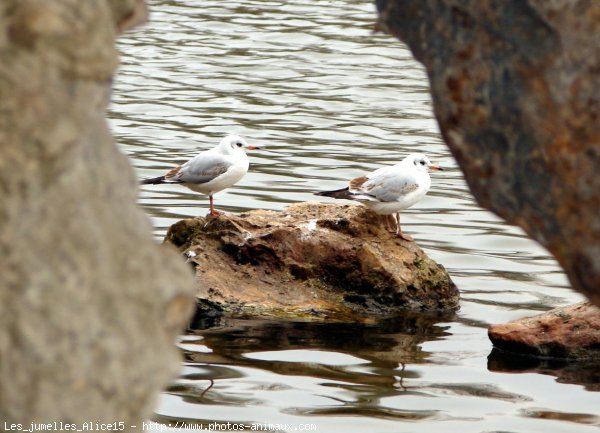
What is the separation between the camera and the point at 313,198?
12227 mm

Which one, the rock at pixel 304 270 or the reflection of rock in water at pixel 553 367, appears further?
the rock at pixel 304 270

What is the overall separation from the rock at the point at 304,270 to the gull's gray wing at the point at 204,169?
1175 mm

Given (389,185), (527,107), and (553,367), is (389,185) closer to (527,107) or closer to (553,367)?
(553,367)

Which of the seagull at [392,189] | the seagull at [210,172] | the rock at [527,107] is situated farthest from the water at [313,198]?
the rock at [527,107]

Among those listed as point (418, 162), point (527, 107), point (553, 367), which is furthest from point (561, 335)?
point (527, 107)

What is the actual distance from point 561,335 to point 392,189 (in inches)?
82.3

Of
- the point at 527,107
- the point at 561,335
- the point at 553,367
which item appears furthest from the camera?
the point at 561,335

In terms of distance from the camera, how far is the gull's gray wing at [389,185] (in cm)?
922

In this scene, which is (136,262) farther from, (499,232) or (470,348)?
(499,232)

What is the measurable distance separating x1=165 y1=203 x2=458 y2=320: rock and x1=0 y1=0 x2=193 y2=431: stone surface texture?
515 cm

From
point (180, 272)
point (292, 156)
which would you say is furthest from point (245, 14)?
point (180, 272)

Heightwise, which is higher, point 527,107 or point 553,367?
point 527,107

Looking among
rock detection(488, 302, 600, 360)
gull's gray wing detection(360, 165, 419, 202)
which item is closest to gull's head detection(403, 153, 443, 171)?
gull's gray wing detection(360, 165, 419, 202)

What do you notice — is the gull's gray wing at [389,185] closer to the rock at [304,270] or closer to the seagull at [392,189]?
the seagull at [392,189]
